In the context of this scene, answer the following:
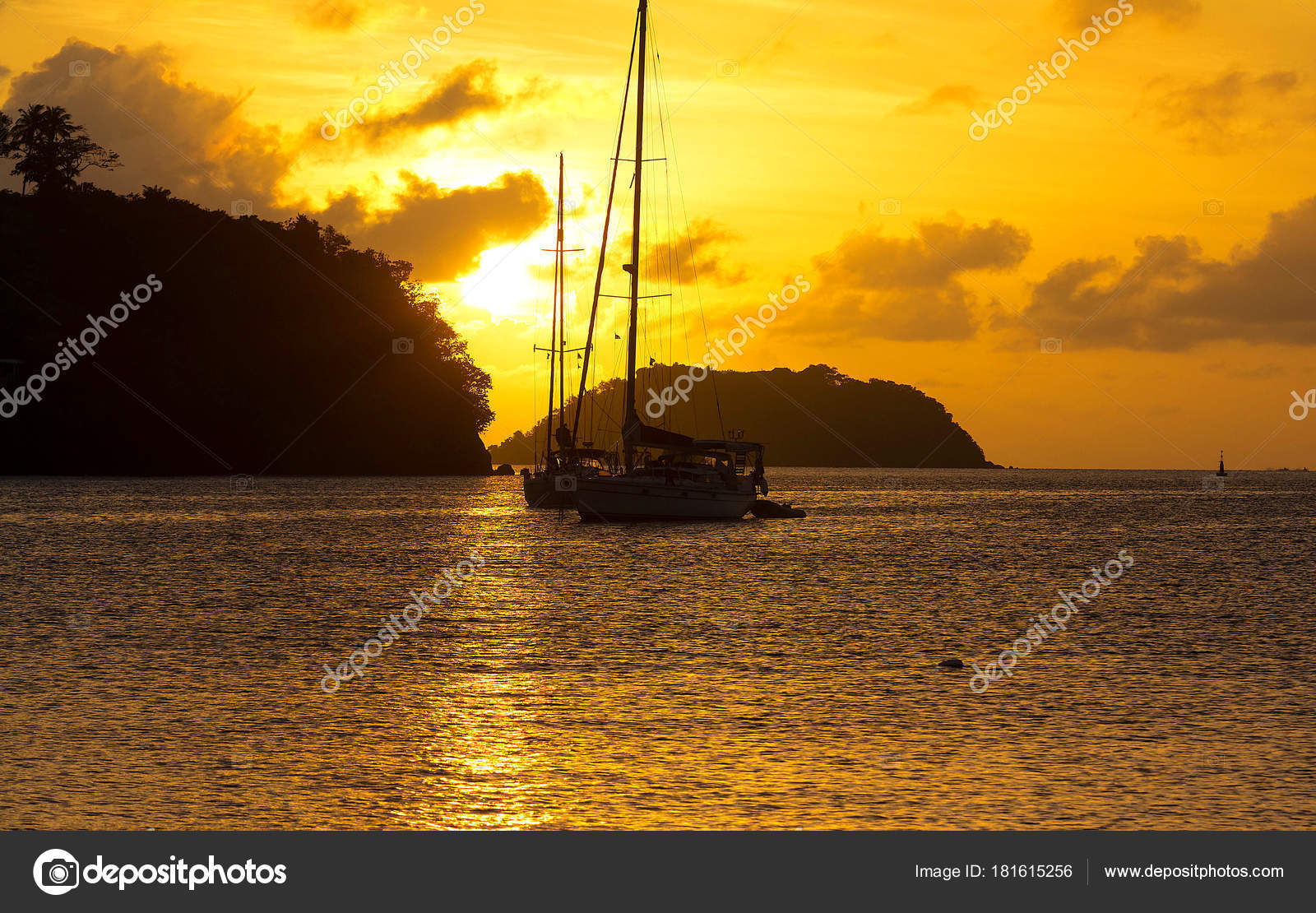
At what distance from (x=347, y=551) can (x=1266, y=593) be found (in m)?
38.2

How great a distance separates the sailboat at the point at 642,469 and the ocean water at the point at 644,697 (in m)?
13.5

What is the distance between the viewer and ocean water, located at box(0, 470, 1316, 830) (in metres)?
14.6

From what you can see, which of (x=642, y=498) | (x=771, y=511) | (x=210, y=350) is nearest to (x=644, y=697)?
(x=642, y=498)

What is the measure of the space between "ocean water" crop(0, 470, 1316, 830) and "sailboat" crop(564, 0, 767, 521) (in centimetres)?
1346

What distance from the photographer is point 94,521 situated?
74.6m

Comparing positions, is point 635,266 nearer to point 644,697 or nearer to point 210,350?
point 644,697

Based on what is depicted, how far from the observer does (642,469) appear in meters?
69.6

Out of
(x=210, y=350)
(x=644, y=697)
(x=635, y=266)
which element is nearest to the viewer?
(x=644, y=697)
